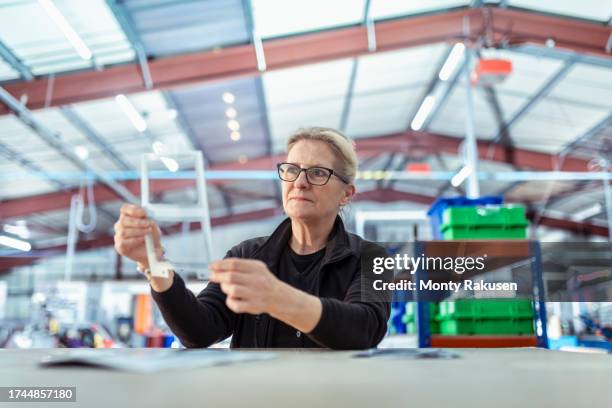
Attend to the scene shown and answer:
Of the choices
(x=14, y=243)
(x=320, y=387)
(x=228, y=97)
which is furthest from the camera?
(x=14, y=243)

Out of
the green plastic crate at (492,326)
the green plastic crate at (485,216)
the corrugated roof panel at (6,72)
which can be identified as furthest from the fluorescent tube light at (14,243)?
the green plastic crate at (492,326)

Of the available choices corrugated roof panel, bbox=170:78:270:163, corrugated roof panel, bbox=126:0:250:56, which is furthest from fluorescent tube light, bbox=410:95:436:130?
corrugated roof panel, bbox=126:0:250:56

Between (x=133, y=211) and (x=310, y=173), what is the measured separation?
1.56ft

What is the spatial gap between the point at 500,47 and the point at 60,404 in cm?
636

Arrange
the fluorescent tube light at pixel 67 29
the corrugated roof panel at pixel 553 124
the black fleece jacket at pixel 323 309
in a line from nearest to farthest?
the black fleece jacket at pixel 323 309 < the fluorescent tube light at pixel 67 29 < the corrugated roof panel at pixel 553 124

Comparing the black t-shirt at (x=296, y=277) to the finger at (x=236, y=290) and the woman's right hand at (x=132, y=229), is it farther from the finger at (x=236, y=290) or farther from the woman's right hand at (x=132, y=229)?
the finger at (x=236, y=290)

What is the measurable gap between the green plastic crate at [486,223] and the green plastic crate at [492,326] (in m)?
0.50

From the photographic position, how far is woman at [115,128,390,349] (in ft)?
3.01

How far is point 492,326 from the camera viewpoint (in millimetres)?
2994

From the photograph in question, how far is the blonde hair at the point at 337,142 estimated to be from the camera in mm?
1311

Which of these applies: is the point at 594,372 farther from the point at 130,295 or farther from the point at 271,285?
the point at 130,295

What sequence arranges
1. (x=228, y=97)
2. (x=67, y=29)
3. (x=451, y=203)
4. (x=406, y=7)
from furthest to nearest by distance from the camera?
(x=228, y=97) → (x=406, y=7) → (x=67, y=29) → (x=451, y=203)

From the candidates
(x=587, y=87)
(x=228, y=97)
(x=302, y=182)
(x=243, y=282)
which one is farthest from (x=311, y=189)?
(x=587, y=87)

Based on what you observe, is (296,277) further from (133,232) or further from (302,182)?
(133,232)
